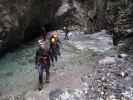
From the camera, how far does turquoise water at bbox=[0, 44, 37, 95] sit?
40.8ft

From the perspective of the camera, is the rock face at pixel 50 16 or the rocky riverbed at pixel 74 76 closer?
the rocky riverbed at pixel 74 76

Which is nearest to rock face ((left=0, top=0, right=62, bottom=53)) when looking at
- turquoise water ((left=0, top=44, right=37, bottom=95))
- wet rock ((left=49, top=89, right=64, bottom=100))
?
turquoise water ((left=0, top=44, right=37, bottom=95))

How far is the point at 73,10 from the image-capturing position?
87.9ft

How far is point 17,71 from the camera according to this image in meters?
14.5

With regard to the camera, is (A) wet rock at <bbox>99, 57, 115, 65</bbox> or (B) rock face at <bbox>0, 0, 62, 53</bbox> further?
(B) rock face at <bbox>0, 0, 62, 53</bbox>

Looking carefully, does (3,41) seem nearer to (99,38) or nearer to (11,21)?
(11,21)

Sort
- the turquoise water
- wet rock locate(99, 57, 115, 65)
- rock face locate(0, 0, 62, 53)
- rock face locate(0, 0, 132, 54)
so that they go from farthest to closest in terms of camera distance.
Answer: rock face locate(0, 0, 132, 54) → rock face locate(0, 0, 62, 53) → wet rock locate(99, 57, 115, 65) → the turquoise water

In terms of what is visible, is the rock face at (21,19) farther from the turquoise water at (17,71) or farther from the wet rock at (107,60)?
the wet rock at (107,60)

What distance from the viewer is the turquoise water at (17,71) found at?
40.8 ft

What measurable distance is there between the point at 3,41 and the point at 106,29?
12652 millimetres

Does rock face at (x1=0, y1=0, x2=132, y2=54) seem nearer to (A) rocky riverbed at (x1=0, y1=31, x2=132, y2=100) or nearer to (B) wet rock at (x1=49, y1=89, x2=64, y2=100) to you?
(A) rocky riverbed at (x1=0, y1=31, x2=132, y2=100)

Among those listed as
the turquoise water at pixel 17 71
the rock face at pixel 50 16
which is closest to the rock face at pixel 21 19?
the rock face at pixel 50 16

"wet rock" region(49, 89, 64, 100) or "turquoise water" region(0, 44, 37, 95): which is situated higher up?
"turquoise water" region(0, 44, 37, 95)

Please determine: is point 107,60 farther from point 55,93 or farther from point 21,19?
point 21,19
